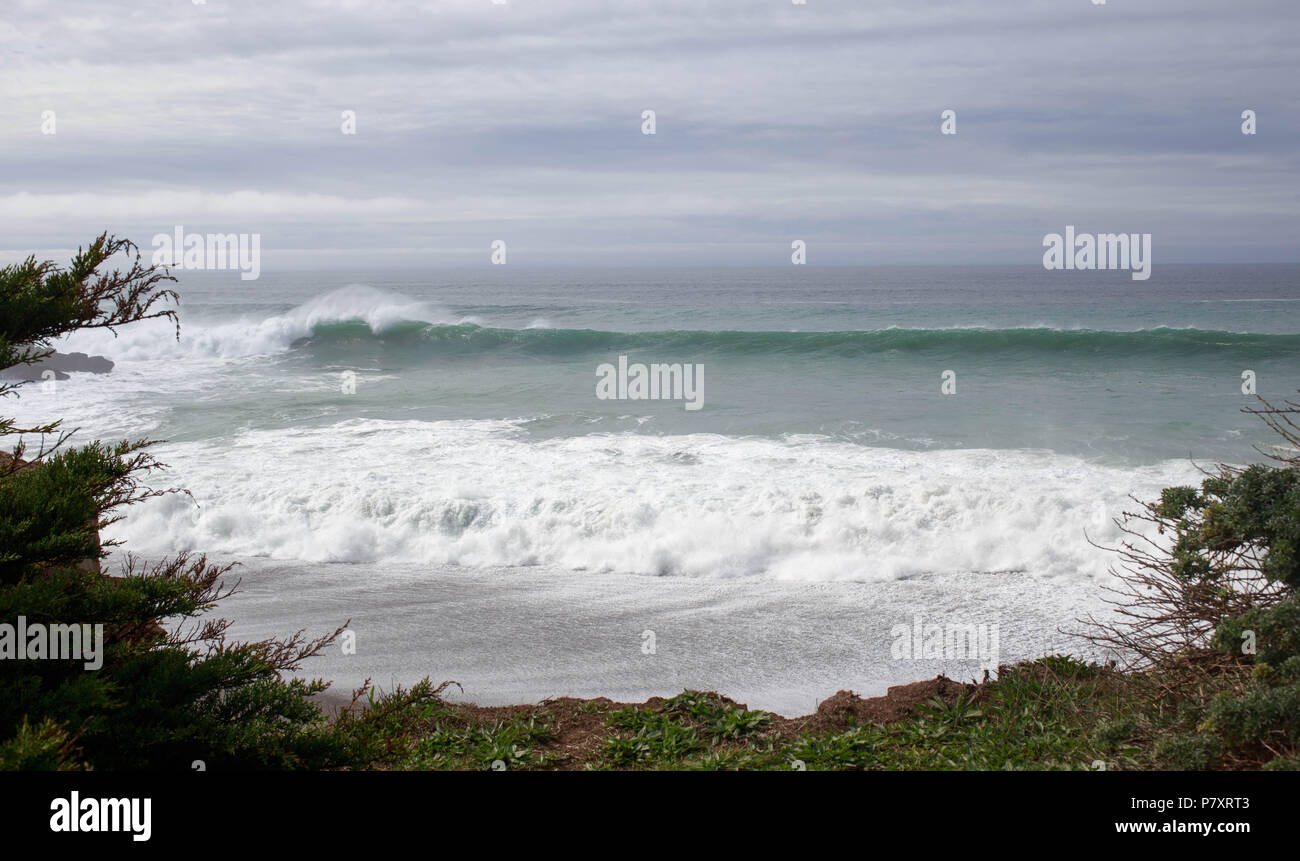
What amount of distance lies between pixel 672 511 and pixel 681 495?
1.98ft

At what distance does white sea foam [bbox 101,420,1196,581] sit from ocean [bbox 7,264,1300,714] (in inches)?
1.8

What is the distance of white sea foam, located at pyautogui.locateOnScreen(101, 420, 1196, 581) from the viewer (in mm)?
9367

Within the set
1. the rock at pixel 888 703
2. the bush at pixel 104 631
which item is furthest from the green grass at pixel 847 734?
the bush at pixel 104 631

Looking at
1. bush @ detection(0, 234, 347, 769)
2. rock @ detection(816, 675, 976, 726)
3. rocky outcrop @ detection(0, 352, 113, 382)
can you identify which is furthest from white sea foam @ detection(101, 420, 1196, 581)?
rocky outcrop @ detection(0, 352, 113, 382)

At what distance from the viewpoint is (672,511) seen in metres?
10.3

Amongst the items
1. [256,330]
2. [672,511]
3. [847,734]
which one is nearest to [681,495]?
[672,511]

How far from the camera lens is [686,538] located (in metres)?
9.68

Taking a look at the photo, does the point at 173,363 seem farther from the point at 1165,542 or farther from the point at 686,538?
the point at 1165,542

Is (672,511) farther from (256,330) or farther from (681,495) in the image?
(256,330)

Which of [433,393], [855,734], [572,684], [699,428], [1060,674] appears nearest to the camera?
[855,734]

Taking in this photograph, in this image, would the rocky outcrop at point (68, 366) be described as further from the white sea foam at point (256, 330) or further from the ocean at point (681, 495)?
the white sea foam at point (256, 330)

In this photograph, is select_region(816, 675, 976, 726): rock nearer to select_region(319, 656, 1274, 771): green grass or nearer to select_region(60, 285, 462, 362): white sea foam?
select_region(319, 656, 1274, 771): green grass
